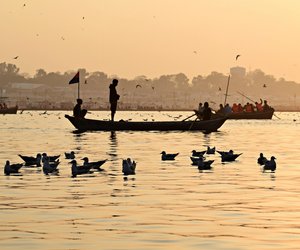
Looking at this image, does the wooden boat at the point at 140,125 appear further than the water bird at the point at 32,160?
Yes

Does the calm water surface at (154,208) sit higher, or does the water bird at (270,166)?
the water bird at (270,166)

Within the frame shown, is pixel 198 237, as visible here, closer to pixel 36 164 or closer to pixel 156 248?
pixel 156 248

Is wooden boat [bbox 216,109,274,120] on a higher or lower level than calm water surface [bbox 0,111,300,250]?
higher

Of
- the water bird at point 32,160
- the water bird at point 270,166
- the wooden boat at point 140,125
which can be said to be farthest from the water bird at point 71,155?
the wooden boat at point 140,125

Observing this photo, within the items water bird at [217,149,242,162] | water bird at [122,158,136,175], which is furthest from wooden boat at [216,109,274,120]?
water bird at [122,158,136,175]

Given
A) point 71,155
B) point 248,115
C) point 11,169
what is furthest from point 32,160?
point 248,115

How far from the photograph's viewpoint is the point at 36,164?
112 ft

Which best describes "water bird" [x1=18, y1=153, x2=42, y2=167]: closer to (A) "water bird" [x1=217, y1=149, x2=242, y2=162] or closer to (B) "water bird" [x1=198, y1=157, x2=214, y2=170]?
(B) "water bird" [x1=198, y1=157, x2=214, y2=170]

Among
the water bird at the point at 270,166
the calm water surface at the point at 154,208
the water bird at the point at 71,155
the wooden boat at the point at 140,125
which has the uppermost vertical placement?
the wooden boat at the point at 140,125

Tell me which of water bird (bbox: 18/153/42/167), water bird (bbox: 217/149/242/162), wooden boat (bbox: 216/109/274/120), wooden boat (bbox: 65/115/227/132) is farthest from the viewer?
wooden boat (bbox: 216/109/274/120)

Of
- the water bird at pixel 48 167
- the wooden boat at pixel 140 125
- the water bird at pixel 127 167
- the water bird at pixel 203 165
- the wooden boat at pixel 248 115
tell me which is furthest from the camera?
the wooden boat at pixel 248 115

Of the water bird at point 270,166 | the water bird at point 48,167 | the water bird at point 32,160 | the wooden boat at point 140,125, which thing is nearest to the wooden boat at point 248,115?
the wooden boat at point 140,125

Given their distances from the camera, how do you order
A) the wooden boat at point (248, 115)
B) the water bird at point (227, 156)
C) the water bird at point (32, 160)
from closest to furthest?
the water bird at point (32, 160)
the water bird at point (227, 156)
the wooden boat at point (248, 115)

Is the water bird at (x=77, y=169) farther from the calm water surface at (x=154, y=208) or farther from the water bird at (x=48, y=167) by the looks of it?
the water bird at (x=48, y=167)
